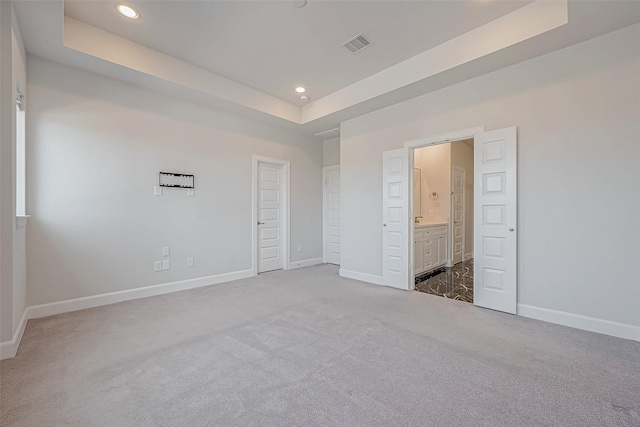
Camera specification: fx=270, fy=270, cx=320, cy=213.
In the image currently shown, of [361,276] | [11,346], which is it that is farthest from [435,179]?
[11,346]

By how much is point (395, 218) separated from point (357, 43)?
2.39 meters

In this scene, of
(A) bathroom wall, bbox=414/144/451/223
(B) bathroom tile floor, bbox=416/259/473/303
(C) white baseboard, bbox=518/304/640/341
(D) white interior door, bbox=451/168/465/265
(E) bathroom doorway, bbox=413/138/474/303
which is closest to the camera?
(C) white baseboard, bbox=518/304/640/341

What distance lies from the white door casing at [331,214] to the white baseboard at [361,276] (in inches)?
44.6

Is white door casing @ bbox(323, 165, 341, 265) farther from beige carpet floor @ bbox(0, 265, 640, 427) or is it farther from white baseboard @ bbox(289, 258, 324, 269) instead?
beige carpet floor @ bbox(0, 265, 640, 427)

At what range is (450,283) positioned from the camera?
4.40 meters

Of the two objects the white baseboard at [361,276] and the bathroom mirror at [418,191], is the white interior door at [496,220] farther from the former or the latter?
the bathroom mirror at [418,191]

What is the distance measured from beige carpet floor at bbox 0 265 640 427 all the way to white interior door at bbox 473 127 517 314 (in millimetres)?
253

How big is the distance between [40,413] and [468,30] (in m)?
4.65

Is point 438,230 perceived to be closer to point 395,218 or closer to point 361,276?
point 395,218

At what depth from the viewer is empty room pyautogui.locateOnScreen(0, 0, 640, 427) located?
5.75ft

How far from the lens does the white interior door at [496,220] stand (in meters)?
3.03

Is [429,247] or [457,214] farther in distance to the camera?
[457,214]

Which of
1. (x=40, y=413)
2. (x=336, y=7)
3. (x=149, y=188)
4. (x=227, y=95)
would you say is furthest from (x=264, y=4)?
(x=40, y=413)

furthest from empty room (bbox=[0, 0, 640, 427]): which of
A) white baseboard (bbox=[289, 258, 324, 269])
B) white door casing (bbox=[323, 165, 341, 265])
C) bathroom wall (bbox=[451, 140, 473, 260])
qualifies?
bathroom wall (bbox=[451, 140, 473, 260])
